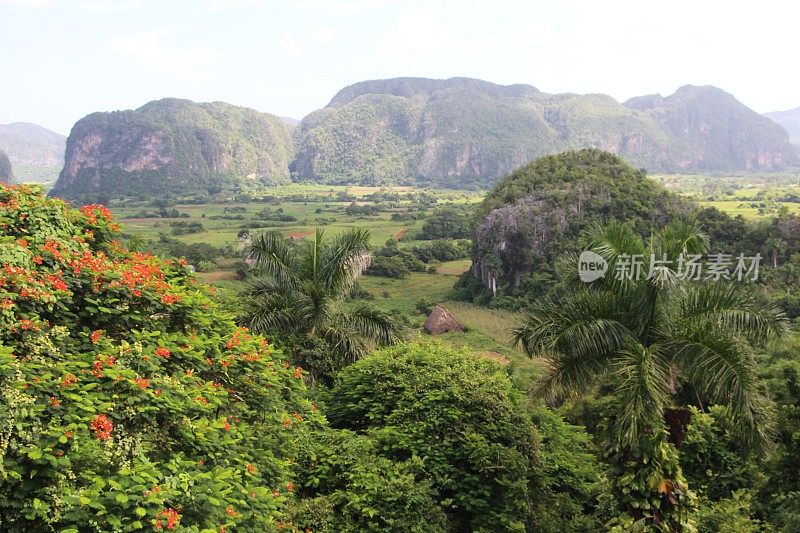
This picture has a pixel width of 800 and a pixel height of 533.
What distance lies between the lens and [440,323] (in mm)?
30266

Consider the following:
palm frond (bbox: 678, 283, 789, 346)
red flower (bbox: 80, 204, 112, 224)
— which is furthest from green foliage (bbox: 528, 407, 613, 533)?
red flower (bbox: 80, 204, 112, 224)

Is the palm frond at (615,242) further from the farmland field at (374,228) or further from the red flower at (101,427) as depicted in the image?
the red flower at (101,427)

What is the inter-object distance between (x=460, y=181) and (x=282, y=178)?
4693 cm

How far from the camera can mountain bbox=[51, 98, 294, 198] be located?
128 metres

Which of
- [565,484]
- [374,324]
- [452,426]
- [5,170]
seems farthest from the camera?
[5,170]

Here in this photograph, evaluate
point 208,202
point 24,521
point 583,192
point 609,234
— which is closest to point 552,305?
point 609,234

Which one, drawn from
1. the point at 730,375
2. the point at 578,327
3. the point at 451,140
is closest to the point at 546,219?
Answer: the point at 578,327

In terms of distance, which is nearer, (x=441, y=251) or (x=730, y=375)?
(x=730, y=375)

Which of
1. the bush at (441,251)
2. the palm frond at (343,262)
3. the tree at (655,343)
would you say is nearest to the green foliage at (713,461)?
the tree at (655,343)

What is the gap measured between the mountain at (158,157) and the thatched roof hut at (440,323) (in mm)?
101024

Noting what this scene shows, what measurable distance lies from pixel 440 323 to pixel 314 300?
813 inches

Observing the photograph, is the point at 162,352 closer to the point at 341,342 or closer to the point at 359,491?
the point at 359,491

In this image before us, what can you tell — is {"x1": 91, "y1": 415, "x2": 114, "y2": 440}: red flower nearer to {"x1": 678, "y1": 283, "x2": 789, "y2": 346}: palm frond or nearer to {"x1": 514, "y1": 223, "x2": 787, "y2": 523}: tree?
{"x1": 514, "y1": 223, "x2": 787, "y2": 523}: tree

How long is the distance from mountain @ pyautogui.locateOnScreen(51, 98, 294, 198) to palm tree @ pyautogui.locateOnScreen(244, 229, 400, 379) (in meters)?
116
